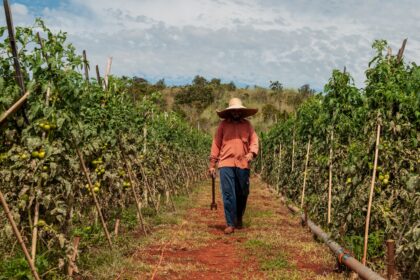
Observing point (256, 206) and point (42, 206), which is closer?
point (42, 206)

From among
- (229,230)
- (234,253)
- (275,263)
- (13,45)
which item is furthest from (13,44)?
(229,230)

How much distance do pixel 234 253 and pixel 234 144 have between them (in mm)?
2511

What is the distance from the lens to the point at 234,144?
883 centimetres

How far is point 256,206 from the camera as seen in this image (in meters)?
12.6

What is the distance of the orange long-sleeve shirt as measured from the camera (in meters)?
8.77

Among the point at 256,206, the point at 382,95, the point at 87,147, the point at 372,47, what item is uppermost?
the point at 372,47

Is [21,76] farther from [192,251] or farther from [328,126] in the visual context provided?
[328,126]

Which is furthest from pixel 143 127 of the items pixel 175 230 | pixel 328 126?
pixel 328 126

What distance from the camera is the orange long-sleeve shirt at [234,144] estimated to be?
8.77 m

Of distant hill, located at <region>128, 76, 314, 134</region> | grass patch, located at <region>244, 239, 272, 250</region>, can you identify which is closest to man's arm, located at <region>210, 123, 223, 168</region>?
grass patch, located at <region>244, 239, 272, 250</region>

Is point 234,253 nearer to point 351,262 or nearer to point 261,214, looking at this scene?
point 351,262

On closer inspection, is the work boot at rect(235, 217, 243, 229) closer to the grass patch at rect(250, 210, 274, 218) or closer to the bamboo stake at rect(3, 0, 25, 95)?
the grass patch at rect(250, 210, 274, 218)

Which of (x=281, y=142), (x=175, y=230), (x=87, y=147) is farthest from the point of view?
(x=281, y=142)

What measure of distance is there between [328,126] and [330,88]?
673mm
